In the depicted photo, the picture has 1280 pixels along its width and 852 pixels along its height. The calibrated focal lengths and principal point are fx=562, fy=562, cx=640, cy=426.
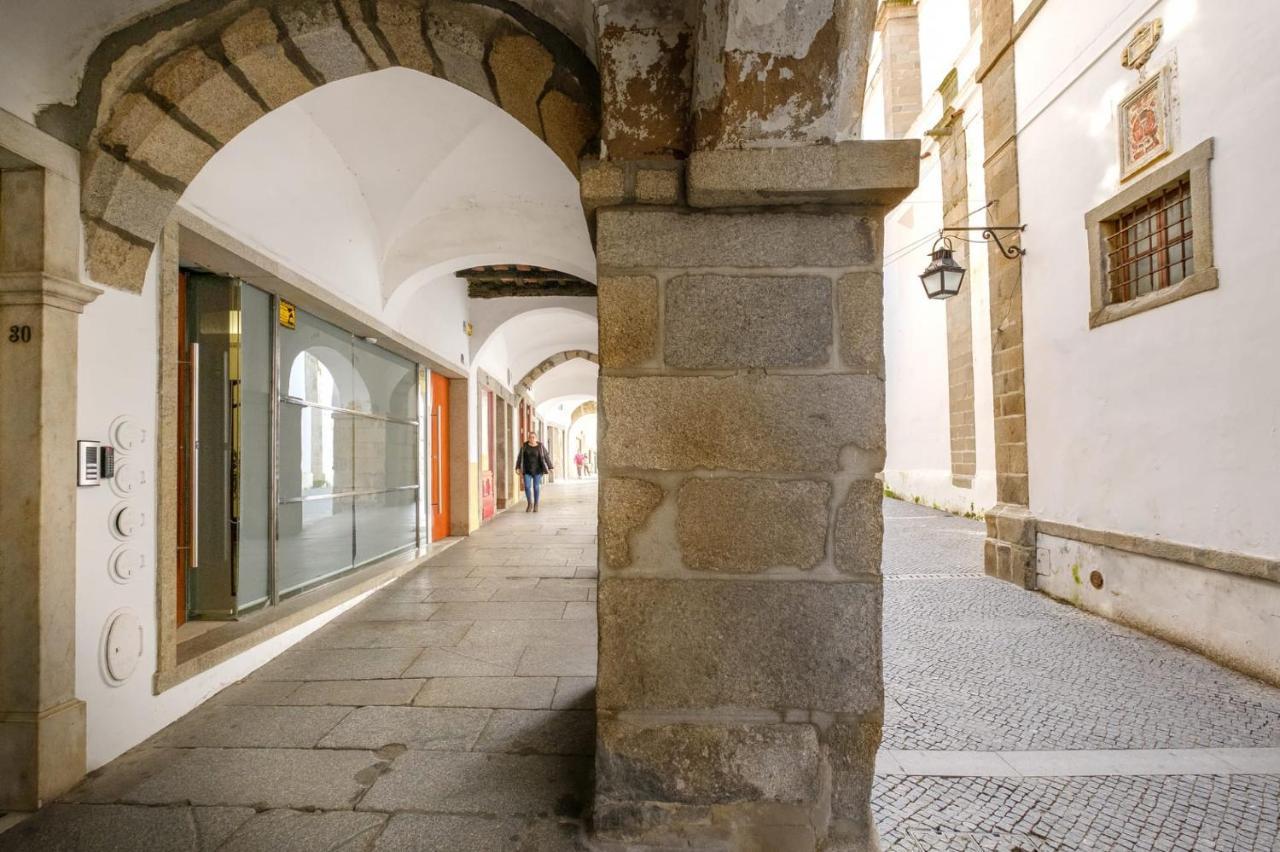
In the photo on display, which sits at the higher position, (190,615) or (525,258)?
(525,258)

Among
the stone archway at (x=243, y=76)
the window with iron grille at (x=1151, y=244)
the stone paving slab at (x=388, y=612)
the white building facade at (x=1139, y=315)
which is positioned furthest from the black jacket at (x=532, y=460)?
the window with iron grille at (x=1151, y=244)

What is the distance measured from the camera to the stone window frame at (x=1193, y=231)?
3.29m

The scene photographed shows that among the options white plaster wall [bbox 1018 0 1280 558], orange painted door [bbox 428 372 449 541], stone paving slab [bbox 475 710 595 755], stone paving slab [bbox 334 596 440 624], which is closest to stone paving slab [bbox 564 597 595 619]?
stone paving slab [bbox 334 596 440 624]

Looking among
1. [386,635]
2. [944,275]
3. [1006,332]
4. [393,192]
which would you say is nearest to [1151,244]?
[1006,332]

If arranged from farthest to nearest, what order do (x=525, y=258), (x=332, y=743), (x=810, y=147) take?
(x=525, y=258) → (x=332, y=743) → (x=810, y=147)

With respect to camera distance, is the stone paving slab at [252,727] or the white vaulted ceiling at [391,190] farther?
the white vaulted ceiling at [391,190]

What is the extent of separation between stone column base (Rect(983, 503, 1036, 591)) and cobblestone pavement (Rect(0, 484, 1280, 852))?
828 mm

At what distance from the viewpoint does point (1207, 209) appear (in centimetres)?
329

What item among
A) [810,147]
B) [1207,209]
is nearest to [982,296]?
[1207,209]

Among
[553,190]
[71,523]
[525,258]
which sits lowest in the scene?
[71,523]

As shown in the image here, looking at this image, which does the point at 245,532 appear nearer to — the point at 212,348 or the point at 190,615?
the point at 190,615

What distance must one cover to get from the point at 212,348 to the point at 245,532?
1.11m

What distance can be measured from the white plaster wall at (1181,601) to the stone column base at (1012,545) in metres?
0.20

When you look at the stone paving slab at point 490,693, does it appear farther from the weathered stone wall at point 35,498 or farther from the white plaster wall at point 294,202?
the white plaster wall at point 294,202
